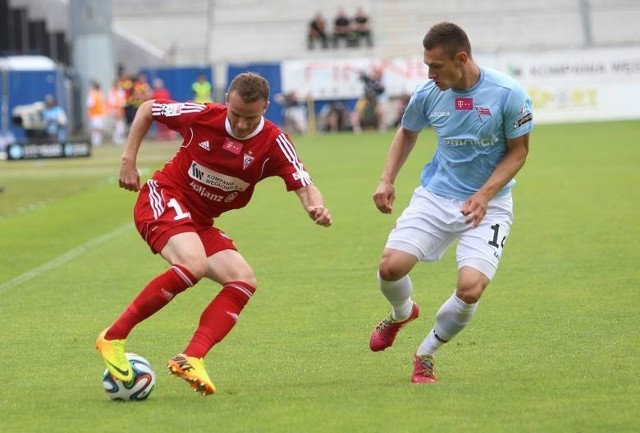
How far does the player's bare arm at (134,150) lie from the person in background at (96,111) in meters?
37.8

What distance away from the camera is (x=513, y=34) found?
5509cm

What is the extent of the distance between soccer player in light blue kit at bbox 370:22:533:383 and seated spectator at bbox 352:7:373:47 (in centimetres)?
4540

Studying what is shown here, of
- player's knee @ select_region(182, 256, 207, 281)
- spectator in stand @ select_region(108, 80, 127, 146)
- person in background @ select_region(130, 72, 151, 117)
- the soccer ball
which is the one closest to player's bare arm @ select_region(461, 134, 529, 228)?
player's knee @ select_region(182, 256, 207, 281)

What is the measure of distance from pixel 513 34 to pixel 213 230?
48277mm

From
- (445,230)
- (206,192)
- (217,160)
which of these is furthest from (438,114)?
(206,192)

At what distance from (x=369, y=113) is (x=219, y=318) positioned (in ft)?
129

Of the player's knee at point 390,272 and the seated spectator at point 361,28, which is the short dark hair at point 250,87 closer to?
the player's knee at point 390,272

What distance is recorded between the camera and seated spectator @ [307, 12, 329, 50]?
53.0 m

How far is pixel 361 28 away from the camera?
2101 inches

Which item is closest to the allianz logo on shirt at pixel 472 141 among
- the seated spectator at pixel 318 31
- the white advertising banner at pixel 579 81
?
the white advertising banner at pixel 579 81

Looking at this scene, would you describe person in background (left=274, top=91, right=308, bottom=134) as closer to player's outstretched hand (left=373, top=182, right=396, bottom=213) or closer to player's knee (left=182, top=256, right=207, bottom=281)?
player's outstretched hand (left=373, top=182, right=396, bottom=213)

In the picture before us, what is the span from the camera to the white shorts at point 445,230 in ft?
26.0

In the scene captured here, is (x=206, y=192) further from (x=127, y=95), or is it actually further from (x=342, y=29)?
(x=342, y=29)

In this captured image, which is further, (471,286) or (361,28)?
(361,28)
